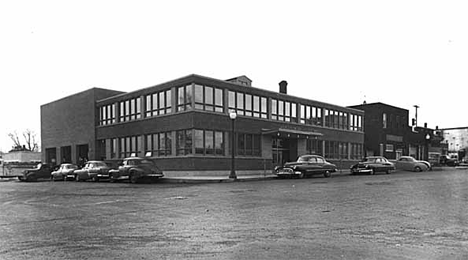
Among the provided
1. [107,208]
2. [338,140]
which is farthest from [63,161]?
[107,208]

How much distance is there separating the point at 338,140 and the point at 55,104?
3118 cm

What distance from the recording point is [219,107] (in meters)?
32.5

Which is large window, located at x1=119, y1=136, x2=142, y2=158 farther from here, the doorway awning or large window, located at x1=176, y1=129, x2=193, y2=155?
the doorway awning

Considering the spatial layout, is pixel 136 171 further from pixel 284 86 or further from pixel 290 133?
pixel 284 86

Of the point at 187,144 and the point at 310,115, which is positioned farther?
the point at 310,115

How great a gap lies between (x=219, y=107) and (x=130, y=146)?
9.33 m

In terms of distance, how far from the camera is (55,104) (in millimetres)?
48188

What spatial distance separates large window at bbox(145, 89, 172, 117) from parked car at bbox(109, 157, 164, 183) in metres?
7.26

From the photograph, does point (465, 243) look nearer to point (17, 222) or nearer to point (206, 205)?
point (206, 205)

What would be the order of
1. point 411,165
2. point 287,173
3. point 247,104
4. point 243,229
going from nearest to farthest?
1. point 243,229
2. point 287,173
3. point 247,104
4. point 411,165

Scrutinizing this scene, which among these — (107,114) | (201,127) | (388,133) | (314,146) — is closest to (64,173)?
(107,114)

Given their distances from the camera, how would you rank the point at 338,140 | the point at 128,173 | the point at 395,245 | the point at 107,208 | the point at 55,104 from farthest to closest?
the point at 55,104 < the point at 338,140 < the point at 128,173 < the point at 107,208 < the point at 395,245

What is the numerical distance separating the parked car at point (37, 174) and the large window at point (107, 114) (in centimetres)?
Answer: 669

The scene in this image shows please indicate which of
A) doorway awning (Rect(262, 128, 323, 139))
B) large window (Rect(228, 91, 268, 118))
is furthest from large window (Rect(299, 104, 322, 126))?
large window (Rect(228, 91, 268, 118))
